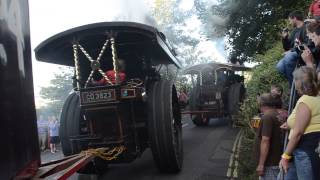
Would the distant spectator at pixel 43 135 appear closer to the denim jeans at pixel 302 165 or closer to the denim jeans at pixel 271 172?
the denim jeans at pixel 271 172

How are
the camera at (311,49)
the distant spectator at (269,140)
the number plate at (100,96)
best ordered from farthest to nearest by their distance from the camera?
the number plate at (100,96) → the camera at (311,49) → the distant spectator at (269,140)

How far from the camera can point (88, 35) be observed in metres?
6.89

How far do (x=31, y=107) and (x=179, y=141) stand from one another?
5.24m

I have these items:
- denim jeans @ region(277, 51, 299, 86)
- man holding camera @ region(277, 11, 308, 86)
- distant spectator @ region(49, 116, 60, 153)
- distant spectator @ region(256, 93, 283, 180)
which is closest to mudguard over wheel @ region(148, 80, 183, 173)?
man holding camera @ region(277, 11, 308, 86)

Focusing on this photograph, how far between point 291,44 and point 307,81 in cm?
214

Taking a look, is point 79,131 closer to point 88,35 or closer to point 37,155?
point 88,35

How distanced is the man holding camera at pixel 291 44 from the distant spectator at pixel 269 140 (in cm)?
59

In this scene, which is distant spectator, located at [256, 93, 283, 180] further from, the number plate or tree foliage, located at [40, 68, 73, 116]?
tree foliage, located at [40, 68, 73, 116]

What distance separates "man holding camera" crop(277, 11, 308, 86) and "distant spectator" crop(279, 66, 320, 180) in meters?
1.08

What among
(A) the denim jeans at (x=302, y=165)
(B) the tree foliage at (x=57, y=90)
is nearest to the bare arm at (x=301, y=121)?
(A) the denim jeans at (x=302, y=165)

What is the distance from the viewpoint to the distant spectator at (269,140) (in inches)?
174

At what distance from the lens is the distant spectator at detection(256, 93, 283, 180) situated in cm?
442

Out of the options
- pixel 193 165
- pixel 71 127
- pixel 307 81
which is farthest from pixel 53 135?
pixel 307 81

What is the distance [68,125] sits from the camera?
7461mm
